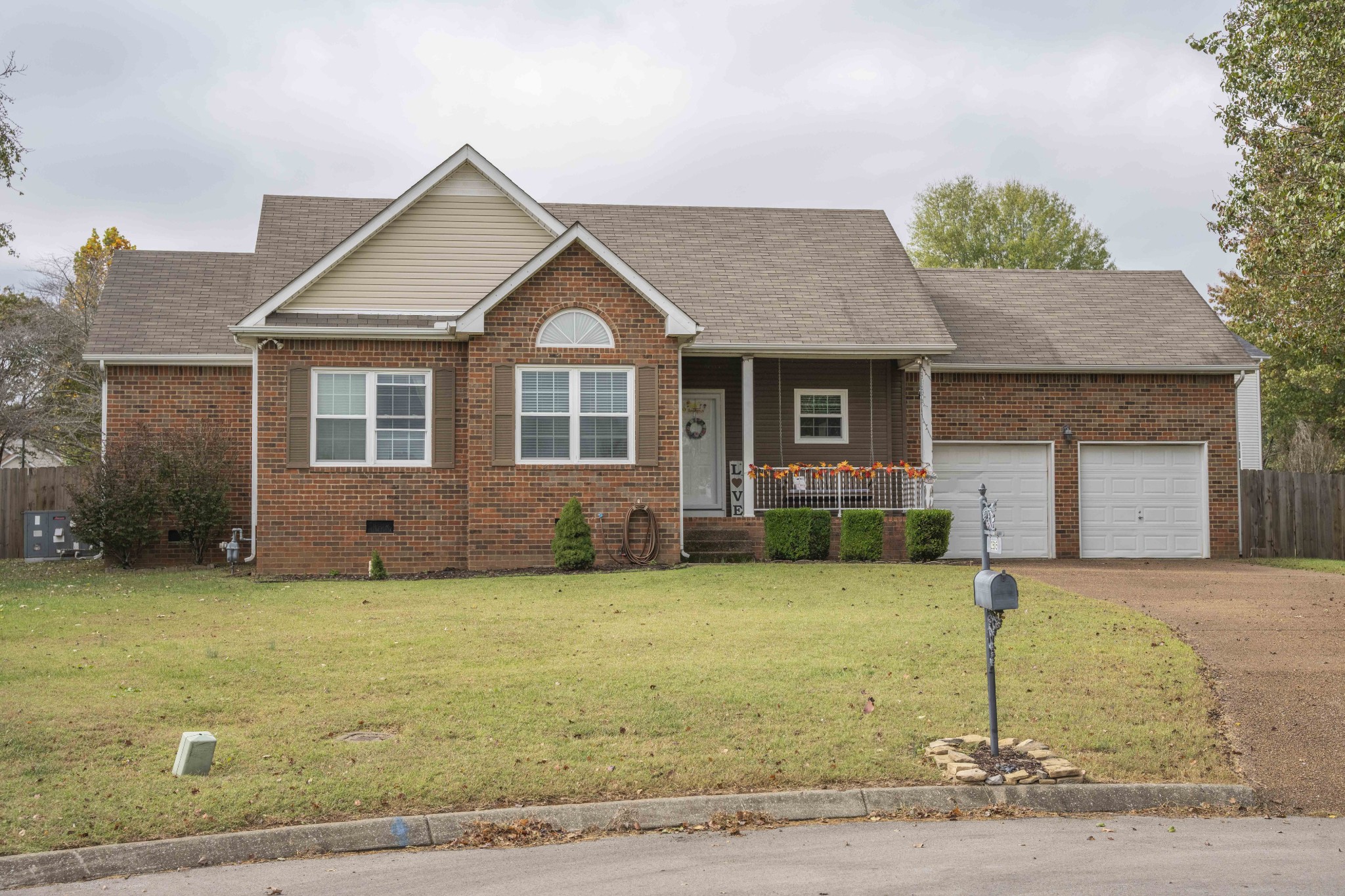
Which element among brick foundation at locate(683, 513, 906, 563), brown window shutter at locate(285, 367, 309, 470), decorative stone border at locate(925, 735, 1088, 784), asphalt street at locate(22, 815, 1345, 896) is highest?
brown window shutter at locate(285, 367, 309, 470)

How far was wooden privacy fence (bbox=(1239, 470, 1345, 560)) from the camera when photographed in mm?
21734

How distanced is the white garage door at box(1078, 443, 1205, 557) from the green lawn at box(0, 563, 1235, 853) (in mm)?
8292

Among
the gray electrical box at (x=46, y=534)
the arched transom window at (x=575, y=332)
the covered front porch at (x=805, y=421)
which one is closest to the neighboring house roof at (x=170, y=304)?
the gray electrical box at (x=46, y=534)

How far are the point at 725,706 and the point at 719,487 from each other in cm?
1235

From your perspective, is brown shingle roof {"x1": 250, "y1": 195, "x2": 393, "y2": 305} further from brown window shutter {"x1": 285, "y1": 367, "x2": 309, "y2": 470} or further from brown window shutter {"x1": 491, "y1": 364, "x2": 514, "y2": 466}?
brown window shutter {"x1": 491, "y1": 364, "x2": 514, "y2": 466}

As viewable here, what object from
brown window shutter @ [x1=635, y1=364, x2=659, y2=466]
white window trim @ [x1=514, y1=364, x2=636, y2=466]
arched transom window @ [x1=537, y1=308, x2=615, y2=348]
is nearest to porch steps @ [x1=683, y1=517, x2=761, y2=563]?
brown window shutter @ [x1=635, y1=364, x2=659, y2=466]

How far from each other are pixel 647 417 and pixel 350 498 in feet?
15.0

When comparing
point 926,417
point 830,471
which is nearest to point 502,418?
point 830,471

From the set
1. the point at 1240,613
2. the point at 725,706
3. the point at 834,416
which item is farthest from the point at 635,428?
the point at 725,706

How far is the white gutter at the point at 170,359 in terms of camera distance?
18.9 m

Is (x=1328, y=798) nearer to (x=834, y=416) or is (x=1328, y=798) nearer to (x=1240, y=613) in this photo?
(x=1240, y=613)

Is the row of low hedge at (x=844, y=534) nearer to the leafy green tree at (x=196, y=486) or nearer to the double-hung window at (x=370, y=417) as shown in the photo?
the double-hung window at (x=370, y=417)

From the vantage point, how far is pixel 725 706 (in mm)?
8164

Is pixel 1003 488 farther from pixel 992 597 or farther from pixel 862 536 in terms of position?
pixel 992 597
